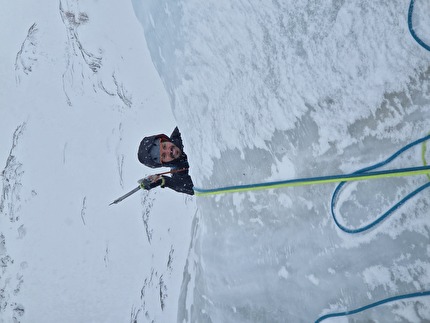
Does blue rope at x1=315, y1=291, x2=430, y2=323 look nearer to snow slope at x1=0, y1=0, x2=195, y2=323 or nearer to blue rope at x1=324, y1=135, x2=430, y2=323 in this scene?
blue rope at x1=324, y1=135, x2=430, y2=323

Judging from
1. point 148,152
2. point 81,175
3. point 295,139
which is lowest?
point 295,139

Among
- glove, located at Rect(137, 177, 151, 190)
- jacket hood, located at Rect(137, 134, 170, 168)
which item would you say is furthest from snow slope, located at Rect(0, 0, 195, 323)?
jacket hood, located at Rect(137, 134, 170, 168)

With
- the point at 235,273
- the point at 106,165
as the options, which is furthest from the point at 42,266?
the point at 235,273

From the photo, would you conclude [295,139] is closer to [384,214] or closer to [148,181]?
[384,214]

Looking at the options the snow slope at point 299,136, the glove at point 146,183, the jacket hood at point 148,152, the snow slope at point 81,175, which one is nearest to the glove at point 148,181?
the glove at point 146,183

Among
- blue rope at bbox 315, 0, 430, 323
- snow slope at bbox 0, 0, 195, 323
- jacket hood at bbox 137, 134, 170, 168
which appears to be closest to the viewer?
blue rope at bbox 315, 0, 430, 323

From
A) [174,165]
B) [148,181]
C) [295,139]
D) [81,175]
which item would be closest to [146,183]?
[148,181]

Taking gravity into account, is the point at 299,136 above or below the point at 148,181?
below

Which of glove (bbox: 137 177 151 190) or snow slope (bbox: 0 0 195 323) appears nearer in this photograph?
glove (bbox: 137 177 151 190)

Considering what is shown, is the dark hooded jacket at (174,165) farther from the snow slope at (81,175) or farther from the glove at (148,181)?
the snow slope at (81,175)
